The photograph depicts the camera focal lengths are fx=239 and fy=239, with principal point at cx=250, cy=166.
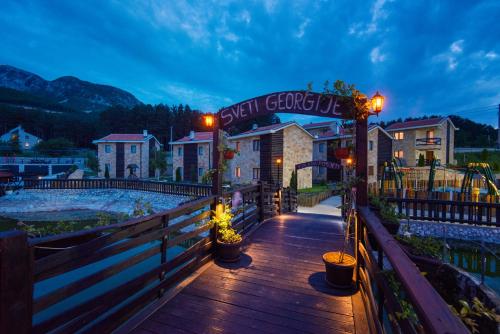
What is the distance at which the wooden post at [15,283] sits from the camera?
1.61m

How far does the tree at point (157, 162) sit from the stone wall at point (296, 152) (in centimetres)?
1806

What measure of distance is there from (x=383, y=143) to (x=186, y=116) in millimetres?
43031

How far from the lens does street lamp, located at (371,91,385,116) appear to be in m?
4.07

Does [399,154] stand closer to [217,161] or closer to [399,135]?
[399,135]

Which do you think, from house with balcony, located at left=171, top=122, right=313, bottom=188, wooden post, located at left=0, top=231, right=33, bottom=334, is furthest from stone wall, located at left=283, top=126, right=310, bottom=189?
wooden post, located at left=0, top=231, right=33, bottom=334

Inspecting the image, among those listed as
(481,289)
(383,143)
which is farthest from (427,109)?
(481,289)

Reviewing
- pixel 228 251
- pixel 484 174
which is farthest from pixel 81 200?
pixel 484 174

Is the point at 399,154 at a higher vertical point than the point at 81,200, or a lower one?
higher

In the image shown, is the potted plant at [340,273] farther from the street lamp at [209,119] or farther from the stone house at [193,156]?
the stone house at [193,156]

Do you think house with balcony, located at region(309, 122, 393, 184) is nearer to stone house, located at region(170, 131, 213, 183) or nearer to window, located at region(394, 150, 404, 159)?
window, located at region(394, 150, 404, 159)

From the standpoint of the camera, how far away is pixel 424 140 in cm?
2933

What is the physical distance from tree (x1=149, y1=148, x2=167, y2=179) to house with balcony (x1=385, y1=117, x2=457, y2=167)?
102ft

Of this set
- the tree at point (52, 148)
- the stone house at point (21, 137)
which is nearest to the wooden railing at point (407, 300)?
the tree at point (52, 148)

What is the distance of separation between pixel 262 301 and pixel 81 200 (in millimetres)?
22265
